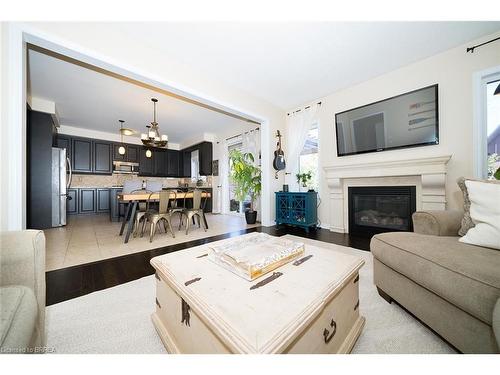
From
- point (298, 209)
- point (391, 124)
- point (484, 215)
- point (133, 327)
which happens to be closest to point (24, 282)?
point (133, 327)

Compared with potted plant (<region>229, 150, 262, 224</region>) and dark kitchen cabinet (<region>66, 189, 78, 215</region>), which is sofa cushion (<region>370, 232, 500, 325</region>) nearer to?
potted plant (<region>229, 150, 262, 224</region>)

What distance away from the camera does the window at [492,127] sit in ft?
6.74

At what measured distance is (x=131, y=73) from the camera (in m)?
2.09

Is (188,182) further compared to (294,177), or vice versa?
(188,182)

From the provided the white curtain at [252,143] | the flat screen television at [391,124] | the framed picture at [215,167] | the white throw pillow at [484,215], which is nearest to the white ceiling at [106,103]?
the white curtain at [252,143]

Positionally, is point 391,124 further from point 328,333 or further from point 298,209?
point 328,333

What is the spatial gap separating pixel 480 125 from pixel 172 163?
7213mm

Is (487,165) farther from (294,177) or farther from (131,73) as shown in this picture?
(131,73)

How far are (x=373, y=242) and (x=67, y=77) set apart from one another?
4616 millimetres

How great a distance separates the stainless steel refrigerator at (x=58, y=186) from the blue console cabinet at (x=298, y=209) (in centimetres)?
442

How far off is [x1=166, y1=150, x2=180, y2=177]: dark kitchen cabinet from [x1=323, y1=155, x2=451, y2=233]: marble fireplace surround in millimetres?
5463

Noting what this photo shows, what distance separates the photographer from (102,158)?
5.55 meters

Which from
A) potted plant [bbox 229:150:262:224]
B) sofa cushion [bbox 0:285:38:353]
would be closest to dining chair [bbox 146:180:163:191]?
potted plant [bbox 229:150:262:224]
